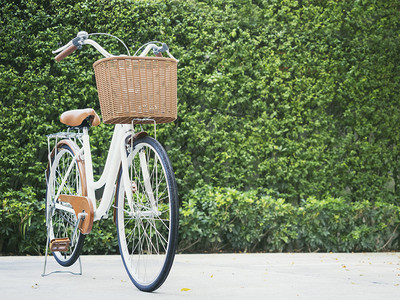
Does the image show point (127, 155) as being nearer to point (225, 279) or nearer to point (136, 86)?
point (136, 86)

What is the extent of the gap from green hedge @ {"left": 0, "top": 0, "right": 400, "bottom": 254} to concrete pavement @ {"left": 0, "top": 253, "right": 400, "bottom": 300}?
0.83m

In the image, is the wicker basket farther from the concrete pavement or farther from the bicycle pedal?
the bicycle pedal

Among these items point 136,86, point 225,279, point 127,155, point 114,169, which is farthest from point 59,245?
point 136,86

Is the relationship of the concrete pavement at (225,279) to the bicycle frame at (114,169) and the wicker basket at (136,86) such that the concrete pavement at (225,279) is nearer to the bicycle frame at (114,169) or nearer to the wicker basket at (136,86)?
the bicycle frame at (114,169)

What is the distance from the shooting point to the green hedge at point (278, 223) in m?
5.78

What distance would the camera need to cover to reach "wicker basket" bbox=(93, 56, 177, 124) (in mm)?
3221

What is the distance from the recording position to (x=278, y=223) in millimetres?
6008

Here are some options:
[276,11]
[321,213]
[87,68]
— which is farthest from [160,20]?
[321,213]

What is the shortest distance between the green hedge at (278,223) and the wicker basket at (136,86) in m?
2.52

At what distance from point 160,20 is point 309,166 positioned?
2295mm

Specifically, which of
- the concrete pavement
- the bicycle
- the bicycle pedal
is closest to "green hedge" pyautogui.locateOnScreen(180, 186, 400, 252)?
the concrete pavement

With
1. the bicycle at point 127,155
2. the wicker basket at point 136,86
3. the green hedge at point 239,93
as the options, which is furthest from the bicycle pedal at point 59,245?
the green hedge at point 239,93

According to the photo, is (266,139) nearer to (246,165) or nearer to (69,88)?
(246,165)

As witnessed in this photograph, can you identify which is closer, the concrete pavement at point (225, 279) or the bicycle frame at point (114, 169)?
the concrete pavement at point (225, 279)
